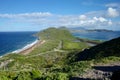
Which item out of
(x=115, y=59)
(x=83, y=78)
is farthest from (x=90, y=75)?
(x=115, y=59)

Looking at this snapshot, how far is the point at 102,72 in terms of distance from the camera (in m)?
27.3

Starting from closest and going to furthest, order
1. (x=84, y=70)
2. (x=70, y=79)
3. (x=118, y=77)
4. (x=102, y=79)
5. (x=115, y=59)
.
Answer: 1. (x=118, y=77)
2. (x=102, y=79)
3. (x=70, y=79)
4. (x=84, y=70)
5. (x=115, y=59)

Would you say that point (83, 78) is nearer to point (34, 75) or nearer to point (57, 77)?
point (57, 77)

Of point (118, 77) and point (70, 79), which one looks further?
point (70, 79)

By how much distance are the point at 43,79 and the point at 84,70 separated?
6.02m

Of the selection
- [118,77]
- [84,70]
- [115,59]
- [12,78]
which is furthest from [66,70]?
[118,77]

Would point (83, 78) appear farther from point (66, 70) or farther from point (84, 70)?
point (66, 70)

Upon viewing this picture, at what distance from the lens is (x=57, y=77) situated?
965 inches

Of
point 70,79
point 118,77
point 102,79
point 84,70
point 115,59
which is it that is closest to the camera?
point 118,77

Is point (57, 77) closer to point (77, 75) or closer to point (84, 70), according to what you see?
point (77, 75)

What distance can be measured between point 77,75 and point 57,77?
136 inches

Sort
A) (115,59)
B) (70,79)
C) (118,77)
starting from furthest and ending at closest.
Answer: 1. (115,59)
2. (70,79)
3. (118,77)

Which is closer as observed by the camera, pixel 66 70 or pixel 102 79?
pixel 102 79

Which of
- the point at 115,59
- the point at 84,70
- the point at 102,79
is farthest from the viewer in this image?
the point at 115,59
